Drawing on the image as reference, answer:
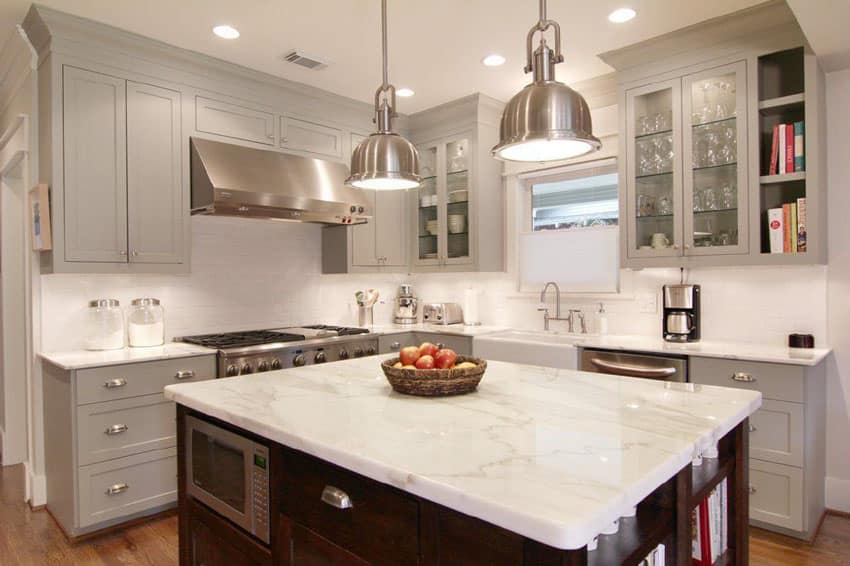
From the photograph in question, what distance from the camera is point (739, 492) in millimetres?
1809

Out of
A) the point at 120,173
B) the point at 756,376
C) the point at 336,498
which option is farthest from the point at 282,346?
the point at 756,376

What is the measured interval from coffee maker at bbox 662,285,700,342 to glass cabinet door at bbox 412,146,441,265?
77.5 inches

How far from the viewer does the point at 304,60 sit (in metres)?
3.60

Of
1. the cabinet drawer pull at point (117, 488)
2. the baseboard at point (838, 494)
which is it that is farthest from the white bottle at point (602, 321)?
the cabinet drawer pull at point (117, 488)

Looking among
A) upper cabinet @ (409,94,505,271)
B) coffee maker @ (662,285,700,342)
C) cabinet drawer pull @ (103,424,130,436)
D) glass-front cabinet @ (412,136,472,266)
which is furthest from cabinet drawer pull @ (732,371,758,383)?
cabinet drawer pull @ (103,424,130,436)

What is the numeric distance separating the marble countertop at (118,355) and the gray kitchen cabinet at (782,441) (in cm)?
292

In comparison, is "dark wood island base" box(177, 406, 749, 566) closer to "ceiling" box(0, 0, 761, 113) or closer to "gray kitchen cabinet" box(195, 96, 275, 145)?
"ceiling" box(0, 0, 761, 113)

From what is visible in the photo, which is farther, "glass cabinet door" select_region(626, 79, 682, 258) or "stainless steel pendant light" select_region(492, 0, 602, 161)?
"glass cabinet door" select_region(626, 79, 682, 258)

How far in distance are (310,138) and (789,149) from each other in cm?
311

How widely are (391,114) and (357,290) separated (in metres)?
2.82

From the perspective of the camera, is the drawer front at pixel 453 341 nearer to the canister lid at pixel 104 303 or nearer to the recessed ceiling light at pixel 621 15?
the canister lid at pixel 104 303

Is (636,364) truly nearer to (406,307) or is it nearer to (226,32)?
(406,307)

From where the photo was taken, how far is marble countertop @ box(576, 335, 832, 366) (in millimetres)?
2736

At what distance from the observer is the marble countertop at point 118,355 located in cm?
281
